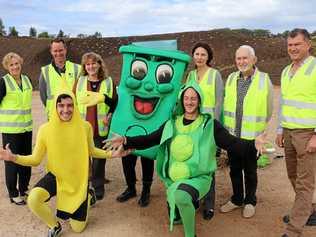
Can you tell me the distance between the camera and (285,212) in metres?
5.36

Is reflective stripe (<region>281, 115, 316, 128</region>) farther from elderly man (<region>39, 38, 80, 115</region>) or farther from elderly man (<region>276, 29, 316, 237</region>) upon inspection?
elderly man (<region>39, 38, 80, 115</region>)

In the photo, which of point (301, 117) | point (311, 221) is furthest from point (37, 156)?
point (311, 221)

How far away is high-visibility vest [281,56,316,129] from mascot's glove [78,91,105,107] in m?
1.93

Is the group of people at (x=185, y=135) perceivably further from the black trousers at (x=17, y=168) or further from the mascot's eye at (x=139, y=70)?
the mascot's eye at (x=139, y=70)

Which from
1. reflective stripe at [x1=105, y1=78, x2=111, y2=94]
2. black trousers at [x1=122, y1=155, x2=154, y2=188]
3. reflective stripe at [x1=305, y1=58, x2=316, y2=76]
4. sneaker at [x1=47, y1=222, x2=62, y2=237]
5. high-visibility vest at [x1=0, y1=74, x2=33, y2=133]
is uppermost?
reflective stripe at [x1=305, y1=58, x2=316, y2=76]

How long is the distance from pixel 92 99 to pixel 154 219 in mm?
1455

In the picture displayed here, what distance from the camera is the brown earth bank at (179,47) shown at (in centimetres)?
2198

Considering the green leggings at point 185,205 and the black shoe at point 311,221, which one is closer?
the green leggings at point 185,205

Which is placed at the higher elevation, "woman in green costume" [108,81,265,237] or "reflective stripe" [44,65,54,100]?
"reflective stripe" [44,65,54,100]

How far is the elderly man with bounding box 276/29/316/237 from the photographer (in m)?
4.38

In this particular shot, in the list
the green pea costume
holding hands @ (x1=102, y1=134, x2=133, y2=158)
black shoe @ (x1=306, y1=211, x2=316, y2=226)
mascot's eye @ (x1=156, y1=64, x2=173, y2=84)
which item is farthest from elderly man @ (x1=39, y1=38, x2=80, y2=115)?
black shoe @ (x1=306, y1=211, x2=316, y2=226)

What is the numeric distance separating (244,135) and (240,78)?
0.59 m

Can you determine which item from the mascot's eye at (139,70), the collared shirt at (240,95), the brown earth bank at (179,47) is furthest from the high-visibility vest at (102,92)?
the brown earth bank at (179,47)

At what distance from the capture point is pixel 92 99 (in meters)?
5.13
